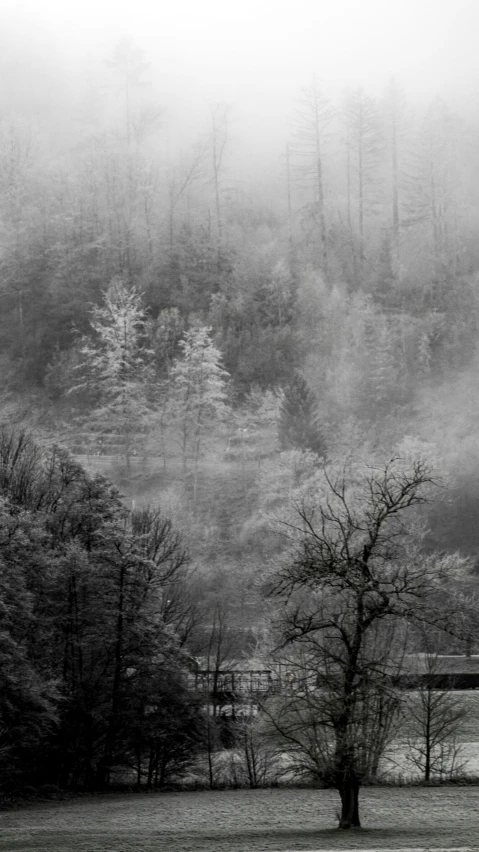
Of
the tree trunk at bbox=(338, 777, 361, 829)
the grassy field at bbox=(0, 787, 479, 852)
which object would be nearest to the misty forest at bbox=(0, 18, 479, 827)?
the grassy field at bbox=(0, 787, 479, 852)

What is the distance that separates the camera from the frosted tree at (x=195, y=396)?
59.9 meters

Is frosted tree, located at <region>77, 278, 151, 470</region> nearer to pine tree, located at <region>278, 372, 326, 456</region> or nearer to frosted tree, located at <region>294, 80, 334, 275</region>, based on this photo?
pine tree, located at <region>278, 372, 326, 456</region>

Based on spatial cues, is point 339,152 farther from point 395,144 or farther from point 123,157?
point 123,157

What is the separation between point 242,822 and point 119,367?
43.9 metres

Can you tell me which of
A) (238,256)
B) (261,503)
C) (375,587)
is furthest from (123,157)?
(375,587)

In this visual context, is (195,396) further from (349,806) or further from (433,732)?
(349,806)

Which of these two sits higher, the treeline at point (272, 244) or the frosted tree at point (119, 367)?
the treeline at point (272, 244)

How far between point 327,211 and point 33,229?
23.8 meters

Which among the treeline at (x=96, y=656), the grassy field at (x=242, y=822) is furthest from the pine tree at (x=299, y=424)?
the grassy field at (x=242, y=822)

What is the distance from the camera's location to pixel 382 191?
78.2 m

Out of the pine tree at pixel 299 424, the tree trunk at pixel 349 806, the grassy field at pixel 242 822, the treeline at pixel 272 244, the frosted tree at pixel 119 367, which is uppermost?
the treeline at pixel 272 244

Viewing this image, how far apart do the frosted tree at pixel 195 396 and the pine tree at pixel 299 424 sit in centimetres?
516

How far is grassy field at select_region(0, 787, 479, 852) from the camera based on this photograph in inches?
685

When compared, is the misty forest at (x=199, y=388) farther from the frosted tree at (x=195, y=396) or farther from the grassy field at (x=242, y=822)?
the grassy field at (x=242, y=822)
